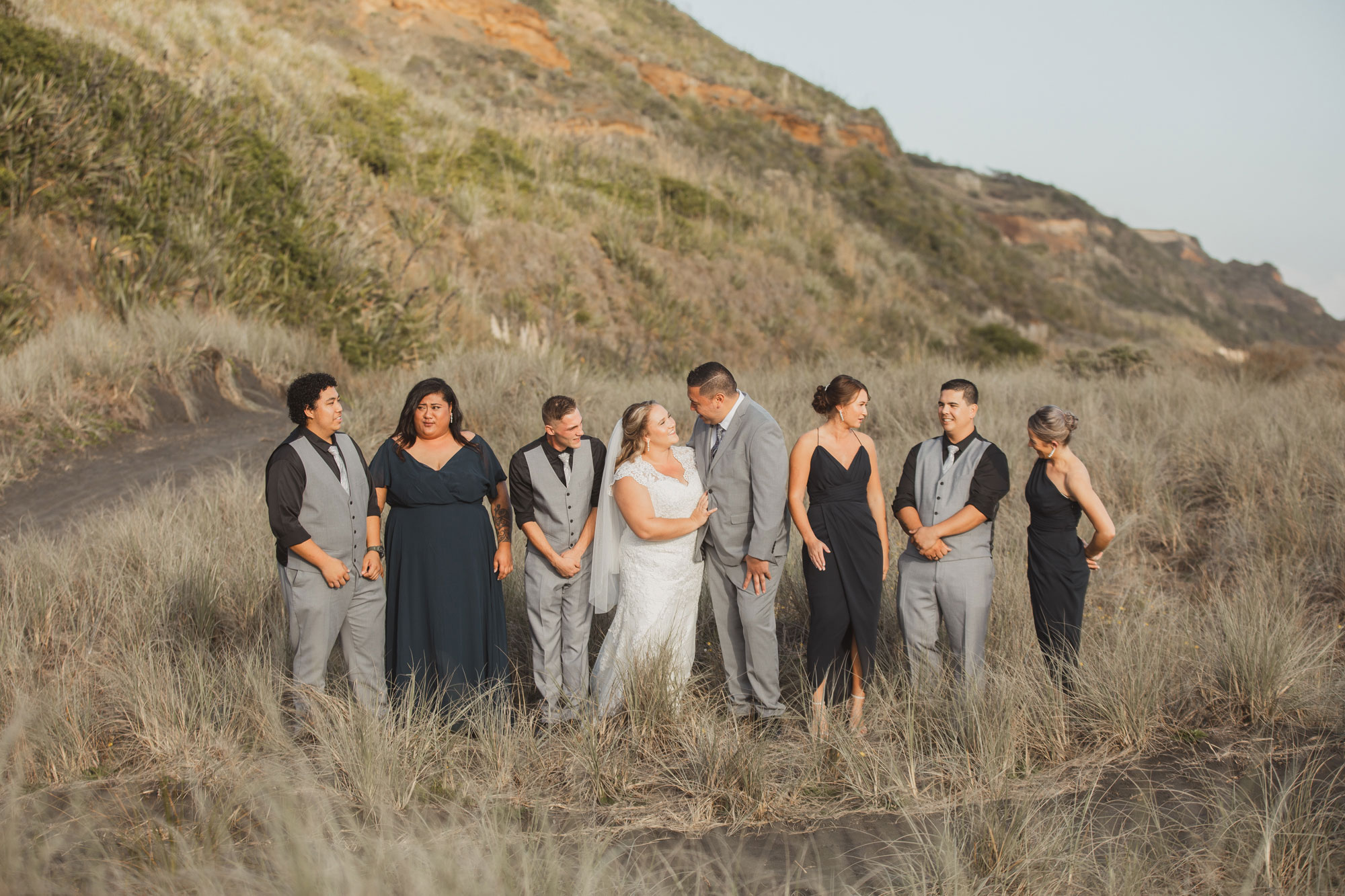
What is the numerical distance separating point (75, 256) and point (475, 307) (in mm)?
5374

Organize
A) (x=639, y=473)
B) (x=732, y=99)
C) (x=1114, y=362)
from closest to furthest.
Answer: (x=639, y=473) → (x=1114, y=362) → (x=732, y=99)

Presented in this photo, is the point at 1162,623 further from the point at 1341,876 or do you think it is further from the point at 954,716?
the point at 1341,876

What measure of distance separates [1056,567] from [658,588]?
2.01 meters

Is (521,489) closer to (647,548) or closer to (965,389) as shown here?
(647,548)

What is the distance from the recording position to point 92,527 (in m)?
6.20

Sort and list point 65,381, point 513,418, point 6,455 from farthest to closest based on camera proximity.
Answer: point 513,418 → point 65,381 → point 6,455

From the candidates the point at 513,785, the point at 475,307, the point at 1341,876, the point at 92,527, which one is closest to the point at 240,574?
the point at 92,527

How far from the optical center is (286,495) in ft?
12.5

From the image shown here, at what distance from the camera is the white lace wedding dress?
4.16 meters

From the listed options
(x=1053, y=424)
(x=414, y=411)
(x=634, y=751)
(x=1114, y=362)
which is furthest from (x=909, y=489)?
(x=1114, y=362)

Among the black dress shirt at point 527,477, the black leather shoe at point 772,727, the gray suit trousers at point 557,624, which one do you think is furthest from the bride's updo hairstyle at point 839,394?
the black leather shoe at point 772,727

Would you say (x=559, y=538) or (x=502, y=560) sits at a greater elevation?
(x=559, y=538)

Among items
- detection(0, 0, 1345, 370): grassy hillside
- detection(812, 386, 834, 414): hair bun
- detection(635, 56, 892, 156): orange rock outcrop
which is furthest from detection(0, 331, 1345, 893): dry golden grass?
detection(635, 56, 892, 156): orange rock outcrop

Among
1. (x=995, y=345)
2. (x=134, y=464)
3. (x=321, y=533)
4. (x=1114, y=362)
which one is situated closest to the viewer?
(x=321, y=533)
